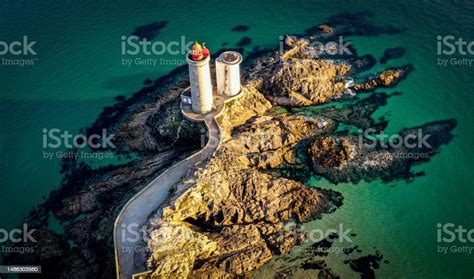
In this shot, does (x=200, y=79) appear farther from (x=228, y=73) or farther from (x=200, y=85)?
(x=228, y=73)

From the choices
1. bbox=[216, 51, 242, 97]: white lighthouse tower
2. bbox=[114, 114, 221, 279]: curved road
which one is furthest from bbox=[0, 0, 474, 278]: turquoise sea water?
bbox=[216, 51, 242, 97]: white lighthouse tower

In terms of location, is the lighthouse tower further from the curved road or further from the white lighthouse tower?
the white lighthouse tower

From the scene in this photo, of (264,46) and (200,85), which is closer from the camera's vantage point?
(200,85)

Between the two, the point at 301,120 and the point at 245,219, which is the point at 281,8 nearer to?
the point at 301,120

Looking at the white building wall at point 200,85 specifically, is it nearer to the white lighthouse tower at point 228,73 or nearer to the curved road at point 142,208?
the curved road at point 142,208

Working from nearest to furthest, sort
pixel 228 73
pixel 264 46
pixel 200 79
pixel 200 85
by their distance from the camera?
pixel 200 79 → pixel 200 85 → pixel 228 73 → pixel 264 46

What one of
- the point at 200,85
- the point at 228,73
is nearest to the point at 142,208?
the point at 200,85
